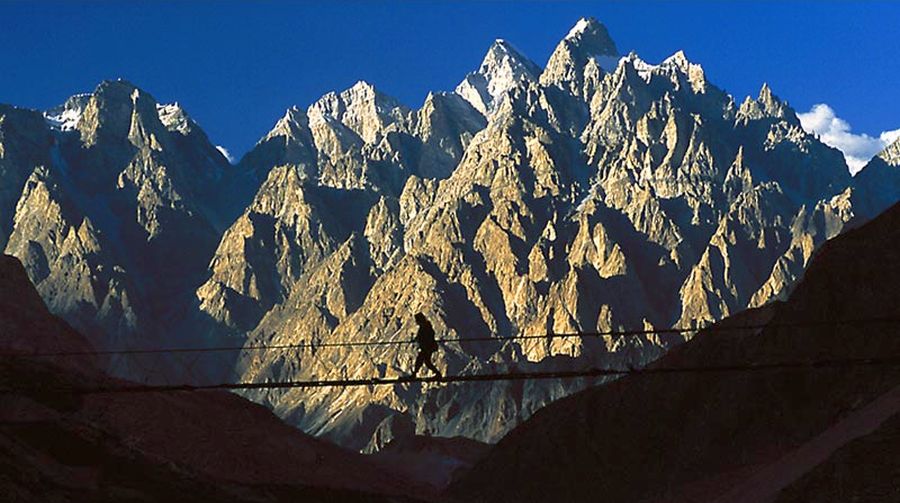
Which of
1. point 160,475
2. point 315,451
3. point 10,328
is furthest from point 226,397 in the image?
point 160,475

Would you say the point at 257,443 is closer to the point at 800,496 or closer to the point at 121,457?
the point at 121,457

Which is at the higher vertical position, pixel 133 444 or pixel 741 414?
pixel 741 414

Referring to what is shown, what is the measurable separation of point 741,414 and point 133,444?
4451 centimetres

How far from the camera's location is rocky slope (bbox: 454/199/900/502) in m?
93.1

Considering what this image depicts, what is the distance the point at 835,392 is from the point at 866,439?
32.1 m

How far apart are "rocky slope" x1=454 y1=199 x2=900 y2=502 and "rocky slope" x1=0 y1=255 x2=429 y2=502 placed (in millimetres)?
13088

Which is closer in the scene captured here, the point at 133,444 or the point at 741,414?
the point at 133,444

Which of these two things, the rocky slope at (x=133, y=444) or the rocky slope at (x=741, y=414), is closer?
the rocky slope at (x=133, y=444)

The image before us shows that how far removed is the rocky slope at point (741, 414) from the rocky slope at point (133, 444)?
42.9ft

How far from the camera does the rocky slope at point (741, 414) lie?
93125mm

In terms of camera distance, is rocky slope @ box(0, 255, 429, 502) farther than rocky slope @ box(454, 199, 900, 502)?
No

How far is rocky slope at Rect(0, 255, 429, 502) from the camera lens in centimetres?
8138

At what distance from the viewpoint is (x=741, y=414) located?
359 feet

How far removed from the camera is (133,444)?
99.2 m
